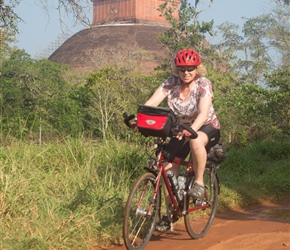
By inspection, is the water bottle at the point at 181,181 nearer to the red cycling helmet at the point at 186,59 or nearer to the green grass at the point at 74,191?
the green grass at the point at 74,191

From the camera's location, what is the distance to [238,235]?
535 cm

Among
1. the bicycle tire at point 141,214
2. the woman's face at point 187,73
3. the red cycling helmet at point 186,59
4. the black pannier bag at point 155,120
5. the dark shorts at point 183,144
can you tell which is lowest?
the bicycle tire at point 141,214

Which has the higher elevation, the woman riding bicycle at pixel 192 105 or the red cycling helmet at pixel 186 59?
the red cycling helmet at pixel 186 59

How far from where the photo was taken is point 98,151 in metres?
7.76

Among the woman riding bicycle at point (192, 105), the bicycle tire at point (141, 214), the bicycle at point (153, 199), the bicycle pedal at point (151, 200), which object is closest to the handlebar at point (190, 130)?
the bicycle at point (153, 199)

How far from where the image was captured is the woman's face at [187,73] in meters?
5.17

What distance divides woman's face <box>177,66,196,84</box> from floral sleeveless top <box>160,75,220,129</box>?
8 cm

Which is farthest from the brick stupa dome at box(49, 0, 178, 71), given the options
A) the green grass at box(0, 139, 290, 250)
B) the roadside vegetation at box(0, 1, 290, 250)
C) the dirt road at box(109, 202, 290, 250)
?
the dirt road at box(109, 202, 290, 250)

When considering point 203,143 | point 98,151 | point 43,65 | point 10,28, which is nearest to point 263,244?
point 203,143

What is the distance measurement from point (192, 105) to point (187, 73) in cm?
27

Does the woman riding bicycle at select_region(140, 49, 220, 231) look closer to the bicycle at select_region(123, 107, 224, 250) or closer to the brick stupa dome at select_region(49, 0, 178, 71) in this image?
the bicycle at select_region(123, 107, 224, 250)

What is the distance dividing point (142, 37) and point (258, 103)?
47.9 meters

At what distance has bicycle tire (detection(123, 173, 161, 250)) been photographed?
15.5 feet

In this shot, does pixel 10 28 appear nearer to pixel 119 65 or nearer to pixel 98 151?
pixel 98 151
